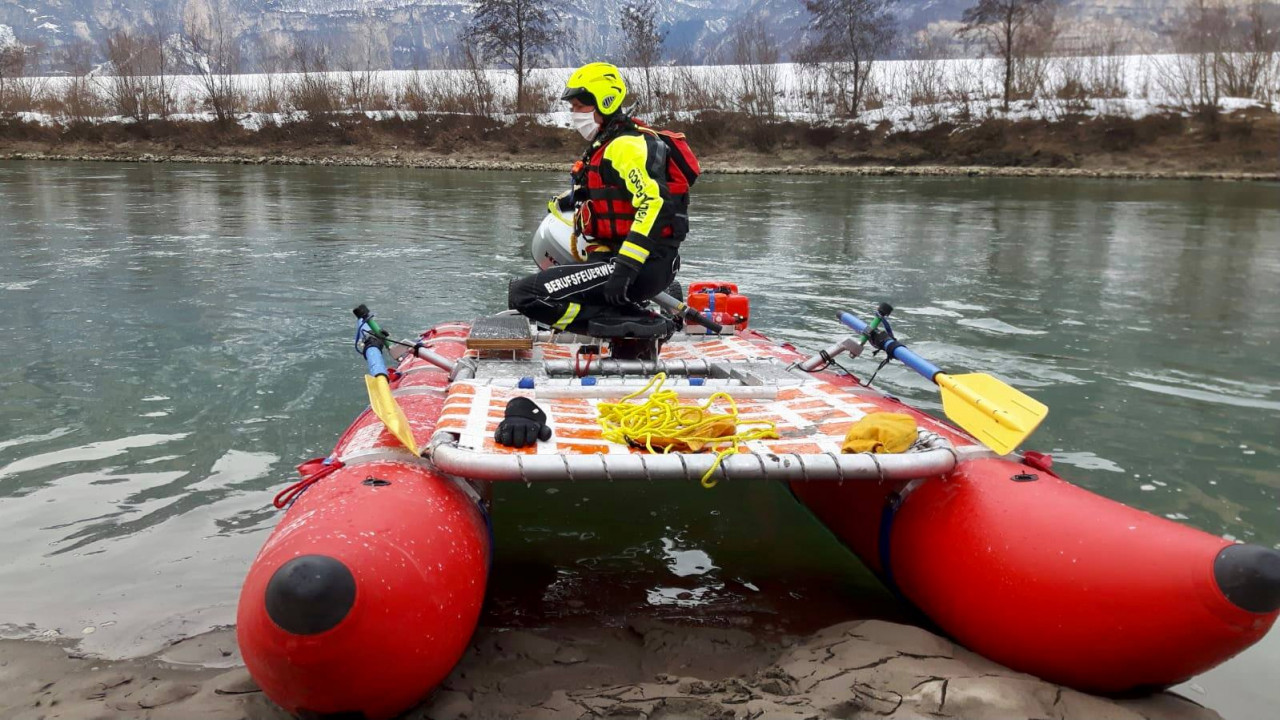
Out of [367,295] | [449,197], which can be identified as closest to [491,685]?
[367,295]

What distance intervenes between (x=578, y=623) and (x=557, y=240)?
3.02m

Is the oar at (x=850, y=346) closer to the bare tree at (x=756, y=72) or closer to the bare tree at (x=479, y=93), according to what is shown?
the bare tree at (x=756, y=72)

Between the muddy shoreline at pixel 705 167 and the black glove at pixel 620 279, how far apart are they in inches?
950

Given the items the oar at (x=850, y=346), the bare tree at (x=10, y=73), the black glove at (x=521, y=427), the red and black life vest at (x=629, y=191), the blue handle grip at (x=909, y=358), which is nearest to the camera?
the black glove at (x=521, y=427)

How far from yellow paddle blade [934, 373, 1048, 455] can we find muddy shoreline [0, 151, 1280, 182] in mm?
24770

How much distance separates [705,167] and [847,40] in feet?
34.3

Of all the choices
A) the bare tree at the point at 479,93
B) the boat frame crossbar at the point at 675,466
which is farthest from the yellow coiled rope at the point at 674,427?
the bare tree at the point at 479,93

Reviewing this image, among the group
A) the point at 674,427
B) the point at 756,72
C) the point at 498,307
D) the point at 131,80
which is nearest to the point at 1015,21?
the point at 756,72

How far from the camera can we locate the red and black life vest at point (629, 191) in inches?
181

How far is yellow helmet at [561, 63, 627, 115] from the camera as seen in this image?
14.9 ft

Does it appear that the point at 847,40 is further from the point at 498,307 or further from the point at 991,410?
the point at 991,410

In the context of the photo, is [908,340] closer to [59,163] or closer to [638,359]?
[638,359]

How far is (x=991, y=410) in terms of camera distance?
3453 mm

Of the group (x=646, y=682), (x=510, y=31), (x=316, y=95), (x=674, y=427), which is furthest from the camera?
(x=510, y=31)
